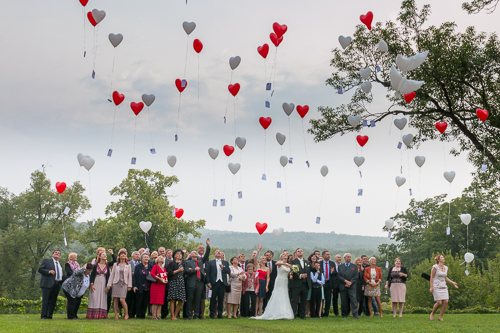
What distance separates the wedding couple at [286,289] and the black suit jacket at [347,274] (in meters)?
1.15

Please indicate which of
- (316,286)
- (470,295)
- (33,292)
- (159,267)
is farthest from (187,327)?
(33,292)

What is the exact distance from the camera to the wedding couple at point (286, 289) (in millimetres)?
11715

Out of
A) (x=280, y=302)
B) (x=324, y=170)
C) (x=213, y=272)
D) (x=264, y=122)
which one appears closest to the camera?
(x=280, y=302)

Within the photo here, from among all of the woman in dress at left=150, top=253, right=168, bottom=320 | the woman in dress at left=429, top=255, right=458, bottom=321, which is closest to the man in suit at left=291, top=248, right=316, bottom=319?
the woman in dress at left=429, top=255, right=458, bottom=321

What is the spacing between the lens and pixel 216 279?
12.2m

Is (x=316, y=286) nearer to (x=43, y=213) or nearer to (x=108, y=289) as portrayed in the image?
(x=108, y=289)

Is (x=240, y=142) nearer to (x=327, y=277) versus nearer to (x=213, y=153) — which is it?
(x=213, y=153)

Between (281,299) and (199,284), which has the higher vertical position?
(199,284)

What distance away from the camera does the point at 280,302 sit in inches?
464

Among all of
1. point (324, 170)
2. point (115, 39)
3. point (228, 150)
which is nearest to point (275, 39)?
point (228, 150)

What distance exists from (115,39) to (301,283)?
814 centimetres

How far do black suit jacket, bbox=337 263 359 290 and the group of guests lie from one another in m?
0.02

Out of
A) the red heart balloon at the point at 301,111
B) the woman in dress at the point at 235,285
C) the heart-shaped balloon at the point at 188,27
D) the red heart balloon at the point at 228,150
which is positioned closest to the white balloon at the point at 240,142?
the red heart balloon at the point at 228,150

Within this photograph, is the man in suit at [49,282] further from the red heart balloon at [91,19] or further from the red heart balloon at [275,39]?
the red heart balloon at [275,39]
